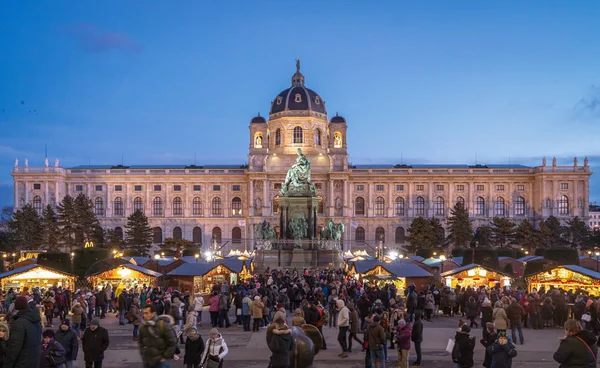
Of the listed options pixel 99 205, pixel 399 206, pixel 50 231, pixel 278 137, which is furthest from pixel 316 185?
pixel 50 231

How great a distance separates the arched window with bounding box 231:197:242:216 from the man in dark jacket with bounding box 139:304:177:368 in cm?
8538

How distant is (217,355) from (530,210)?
88.6 m

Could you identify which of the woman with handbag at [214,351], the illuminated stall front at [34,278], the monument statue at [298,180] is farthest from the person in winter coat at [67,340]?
the monument statue at [298,180]

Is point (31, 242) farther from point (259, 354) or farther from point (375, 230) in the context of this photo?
point (259, 354)

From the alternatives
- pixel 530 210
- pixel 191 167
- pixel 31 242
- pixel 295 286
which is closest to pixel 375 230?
pixel 530 210

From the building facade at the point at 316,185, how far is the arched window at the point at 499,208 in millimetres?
135

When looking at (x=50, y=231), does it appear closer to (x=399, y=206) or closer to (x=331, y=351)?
(x=399, y=206)

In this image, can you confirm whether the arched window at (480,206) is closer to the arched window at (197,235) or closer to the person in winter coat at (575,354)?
the arched window at (197,235)

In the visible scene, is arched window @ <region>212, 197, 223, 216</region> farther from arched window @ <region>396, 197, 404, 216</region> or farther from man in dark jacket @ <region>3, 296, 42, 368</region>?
man in dark jacket @ <region>3, 296, 42, 368</region>

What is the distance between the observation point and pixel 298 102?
321 feet

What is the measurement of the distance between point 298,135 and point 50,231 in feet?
117

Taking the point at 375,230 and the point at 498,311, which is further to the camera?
the point at 375,230

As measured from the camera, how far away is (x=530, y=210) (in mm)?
94375

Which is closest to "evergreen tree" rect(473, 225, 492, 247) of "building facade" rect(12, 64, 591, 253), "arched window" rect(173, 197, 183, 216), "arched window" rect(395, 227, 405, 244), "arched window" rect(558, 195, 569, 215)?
"building facade" rect(12, 64, 591, 253)
